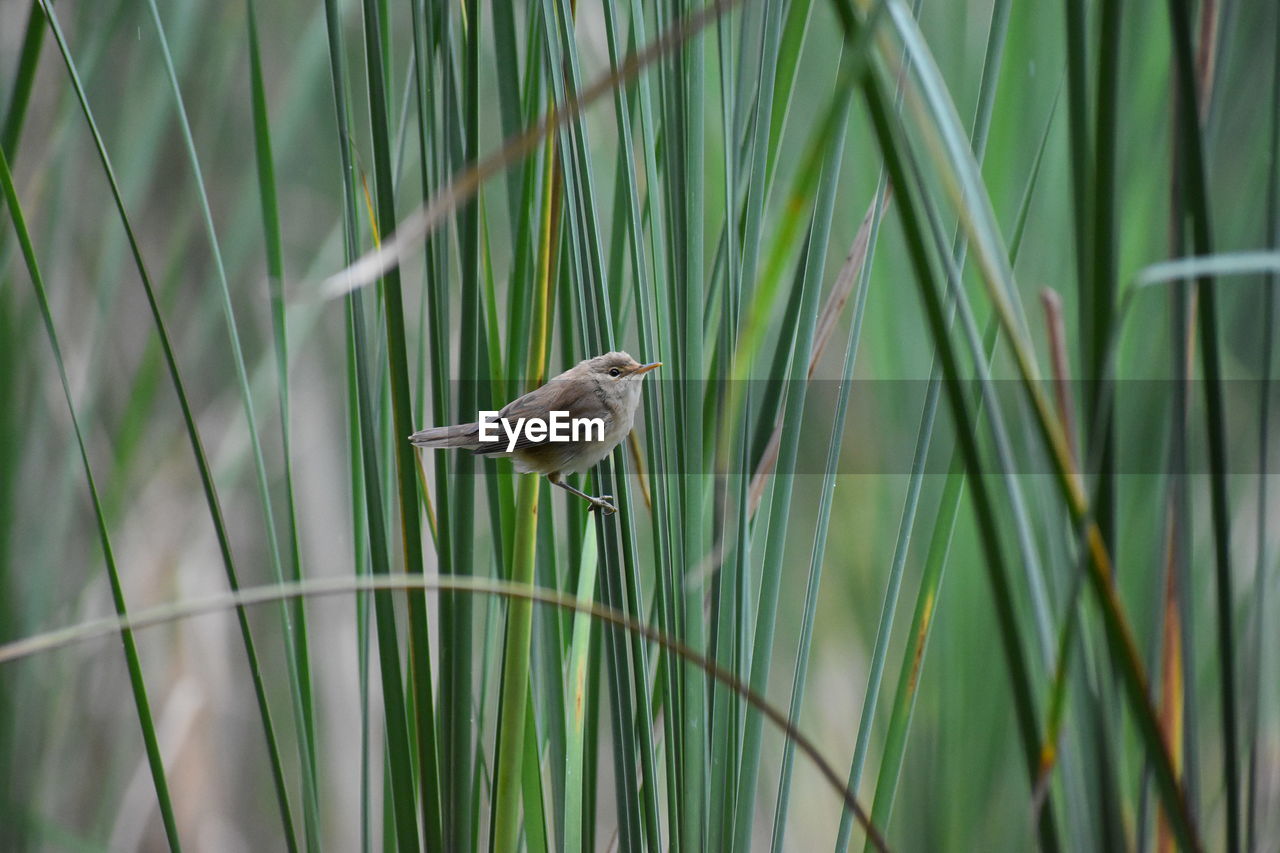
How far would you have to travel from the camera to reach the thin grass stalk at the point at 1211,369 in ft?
0.95

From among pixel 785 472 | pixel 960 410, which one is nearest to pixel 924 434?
pixel 785 472

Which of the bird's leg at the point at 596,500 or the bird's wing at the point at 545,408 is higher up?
the bird's wing at the point at 545,408

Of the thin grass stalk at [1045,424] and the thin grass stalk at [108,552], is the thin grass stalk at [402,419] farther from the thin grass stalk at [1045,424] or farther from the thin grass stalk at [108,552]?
the thin grass stalk at [1045,424]

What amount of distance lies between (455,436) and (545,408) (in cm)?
4

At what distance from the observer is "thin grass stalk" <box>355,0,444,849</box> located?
1.43 feet

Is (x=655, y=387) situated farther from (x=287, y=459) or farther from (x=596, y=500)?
(x=287, y=459)

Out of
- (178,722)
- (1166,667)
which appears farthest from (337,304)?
(1166,667)

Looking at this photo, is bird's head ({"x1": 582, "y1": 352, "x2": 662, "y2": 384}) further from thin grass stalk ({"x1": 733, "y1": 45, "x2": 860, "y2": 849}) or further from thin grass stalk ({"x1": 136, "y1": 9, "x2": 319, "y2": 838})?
thin grass stalk ({"x1": 136, "y1": 9, "x2": 319, "y2": 838})

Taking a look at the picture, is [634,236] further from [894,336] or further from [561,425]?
[894,336]

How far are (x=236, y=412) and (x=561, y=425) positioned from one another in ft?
2.91

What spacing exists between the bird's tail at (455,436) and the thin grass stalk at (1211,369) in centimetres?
30

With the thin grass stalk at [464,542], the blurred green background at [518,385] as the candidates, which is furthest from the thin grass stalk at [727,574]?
the thin grass stalk at [464,542]

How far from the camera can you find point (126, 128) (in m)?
1.12

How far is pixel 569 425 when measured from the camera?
452 millimetres
